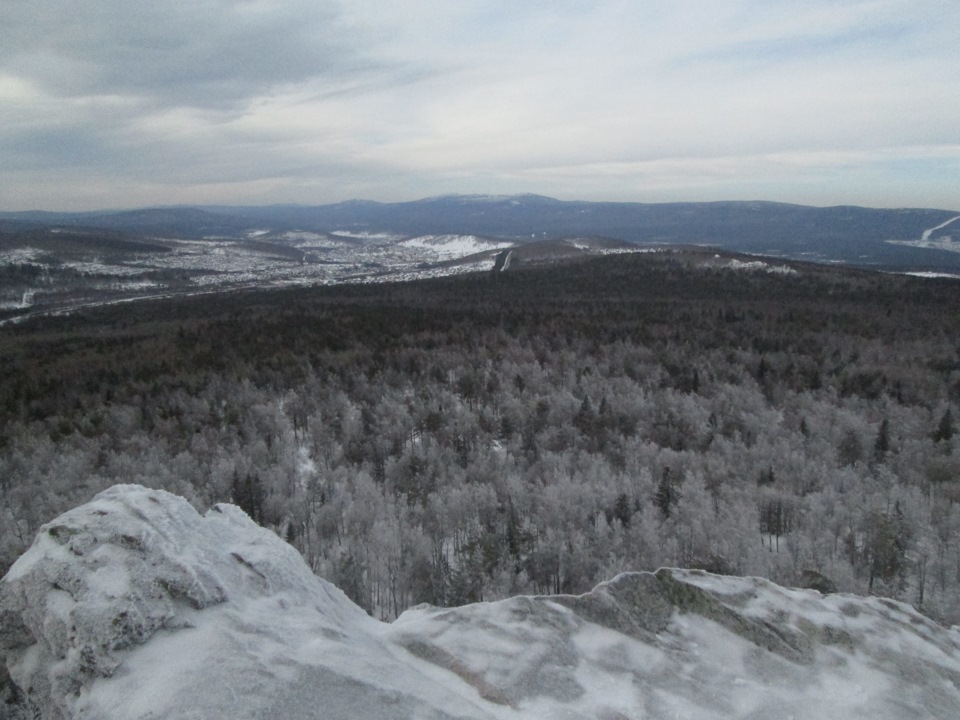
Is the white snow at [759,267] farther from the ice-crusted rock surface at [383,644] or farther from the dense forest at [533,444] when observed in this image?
the ice-crusted rock surface at [383,644]

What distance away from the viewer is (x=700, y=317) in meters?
29.9

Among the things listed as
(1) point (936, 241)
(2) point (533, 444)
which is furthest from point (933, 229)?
(2) point (533, 444)

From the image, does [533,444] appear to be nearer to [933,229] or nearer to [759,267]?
[759,267]

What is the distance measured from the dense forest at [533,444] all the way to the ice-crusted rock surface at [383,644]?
2.44 metres

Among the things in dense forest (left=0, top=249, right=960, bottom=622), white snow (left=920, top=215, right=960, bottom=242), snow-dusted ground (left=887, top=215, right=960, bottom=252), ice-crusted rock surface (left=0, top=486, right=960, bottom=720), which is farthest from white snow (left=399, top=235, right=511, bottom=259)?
ice-crusted rock surface (left=0, top=486, right=960, bottom=720)

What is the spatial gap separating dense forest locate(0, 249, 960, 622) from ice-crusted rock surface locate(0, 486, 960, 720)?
244 cm

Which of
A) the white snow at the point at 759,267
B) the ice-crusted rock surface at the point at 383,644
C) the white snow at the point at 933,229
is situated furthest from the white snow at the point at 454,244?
the ice-crusted rock surface at the point at 383,644

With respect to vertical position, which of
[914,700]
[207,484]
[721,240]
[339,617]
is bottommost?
[207,484]

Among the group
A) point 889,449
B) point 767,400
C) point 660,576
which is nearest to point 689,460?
point 889,449

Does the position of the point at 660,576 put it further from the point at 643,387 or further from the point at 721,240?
the point at 721,240

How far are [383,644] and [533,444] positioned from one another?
9.82 metres

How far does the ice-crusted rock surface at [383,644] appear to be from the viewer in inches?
153

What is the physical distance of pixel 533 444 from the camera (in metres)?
14.6

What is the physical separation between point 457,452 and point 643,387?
752cm
